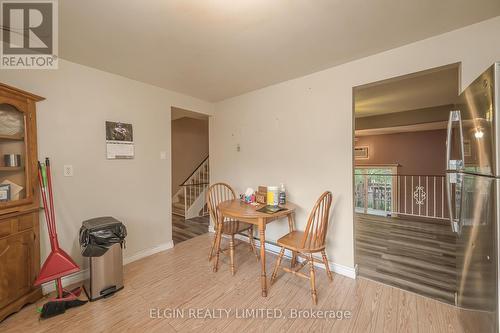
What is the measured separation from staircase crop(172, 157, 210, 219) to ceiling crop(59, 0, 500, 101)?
3003 mm

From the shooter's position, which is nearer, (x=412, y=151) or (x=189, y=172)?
(x=412, y=151)

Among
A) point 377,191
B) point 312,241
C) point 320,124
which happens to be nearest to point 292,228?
point 312,241

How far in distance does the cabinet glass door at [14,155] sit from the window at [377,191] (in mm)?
5825

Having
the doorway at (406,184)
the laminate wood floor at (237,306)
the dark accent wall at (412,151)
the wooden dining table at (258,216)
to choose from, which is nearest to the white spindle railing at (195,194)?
the laminate wood floor at (237,306)

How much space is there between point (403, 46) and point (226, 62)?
1711mm

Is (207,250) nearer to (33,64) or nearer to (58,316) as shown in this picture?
(58,316)

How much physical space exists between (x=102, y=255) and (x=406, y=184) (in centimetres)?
594

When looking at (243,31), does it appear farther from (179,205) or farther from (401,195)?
(401,195)

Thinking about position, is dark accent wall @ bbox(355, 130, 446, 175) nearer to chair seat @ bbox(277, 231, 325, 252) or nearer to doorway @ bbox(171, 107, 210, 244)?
chair seat @ bbox(277, 231, 325, 252)

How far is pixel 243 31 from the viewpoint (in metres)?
1.70

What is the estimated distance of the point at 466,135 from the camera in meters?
1.32

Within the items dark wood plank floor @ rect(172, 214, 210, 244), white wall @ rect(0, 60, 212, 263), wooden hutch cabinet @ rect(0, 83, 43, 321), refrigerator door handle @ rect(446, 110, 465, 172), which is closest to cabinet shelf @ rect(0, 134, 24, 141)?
wooden hutch cabinet @ rect(0, 83, 43, 321)

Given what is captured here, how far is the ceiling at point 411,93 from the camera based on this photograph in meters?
2.70

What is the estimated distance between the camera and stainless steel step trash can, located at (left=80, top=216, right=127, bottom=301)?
1.88 m
